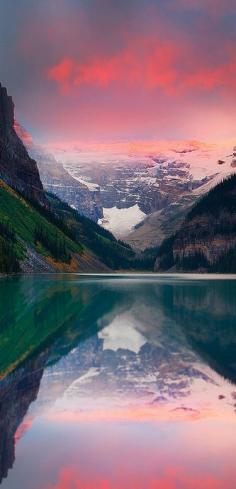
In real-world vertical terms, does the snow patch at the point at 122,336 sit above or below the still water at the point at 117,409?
below

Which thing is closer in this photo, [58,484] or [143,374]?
[58,484]

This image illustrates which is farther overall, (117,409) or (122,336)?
(122,336)

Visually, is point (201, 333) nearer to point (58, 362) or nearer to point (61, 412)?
point (58, 362)

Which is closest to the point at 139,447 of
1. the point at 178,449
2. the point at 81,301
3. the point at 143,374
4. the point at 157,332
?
the point at 178,449

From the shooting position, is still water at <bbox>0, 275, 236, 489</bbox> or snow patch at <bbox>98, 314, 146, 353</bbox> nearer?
still water at <bbox>0, 275, 236, 489</bbox>

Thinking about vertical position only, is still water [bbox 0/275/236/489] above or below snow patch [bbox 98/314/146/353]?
above

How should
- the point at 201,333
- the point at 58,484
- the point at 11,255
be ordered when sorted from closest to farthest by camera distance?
the point at 58,484
the point at 201,333
the point at 11,255

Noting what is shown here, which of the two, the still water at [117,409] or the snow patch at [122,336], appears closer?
the still water at [117,409]

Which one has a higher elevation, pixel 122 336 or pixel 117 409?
pixel 117 409
